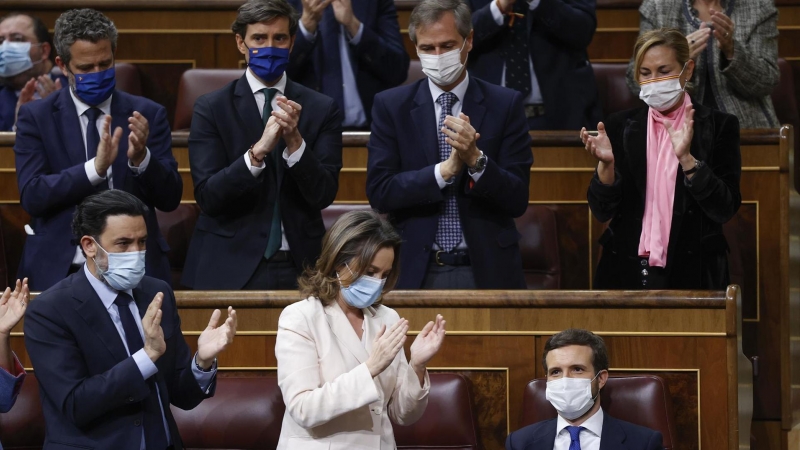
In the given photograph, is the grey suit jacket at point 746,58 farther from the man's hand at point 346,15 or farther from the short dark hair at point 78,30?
the short dark hair at point 78,30

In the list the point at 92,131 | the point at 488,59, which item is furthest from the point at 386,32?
the point at 92,131

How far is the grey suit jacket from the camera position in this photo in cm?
349

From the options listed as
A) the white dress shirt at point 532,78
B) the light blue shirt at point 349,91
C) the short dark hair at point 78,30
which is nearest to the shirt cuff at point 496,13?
the white dress shirt at point 532,78

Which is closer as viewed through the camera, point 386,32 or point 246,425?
point 246,425

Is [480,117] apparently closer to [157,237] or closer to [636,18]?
[157,237]

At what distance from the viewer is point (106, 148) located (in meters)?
2.73

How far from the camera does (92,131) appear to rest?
115 inches

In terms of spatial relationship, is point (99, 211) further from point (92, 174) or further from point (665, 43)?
point (665, 43)

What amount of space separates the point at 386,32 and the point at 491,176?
105 centimetres

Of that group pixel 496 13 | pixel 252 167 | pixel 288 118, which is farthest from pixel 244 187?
pixel 496 13

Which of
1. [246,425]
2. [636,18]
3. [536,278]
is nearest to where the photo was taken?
[246,425]

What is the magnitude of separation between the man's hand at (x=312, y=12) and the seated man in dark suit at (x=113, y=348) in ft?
4.11

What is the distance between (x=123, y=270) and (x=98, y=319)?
99mm

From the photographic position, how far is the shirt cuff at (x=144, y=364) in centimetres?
217
